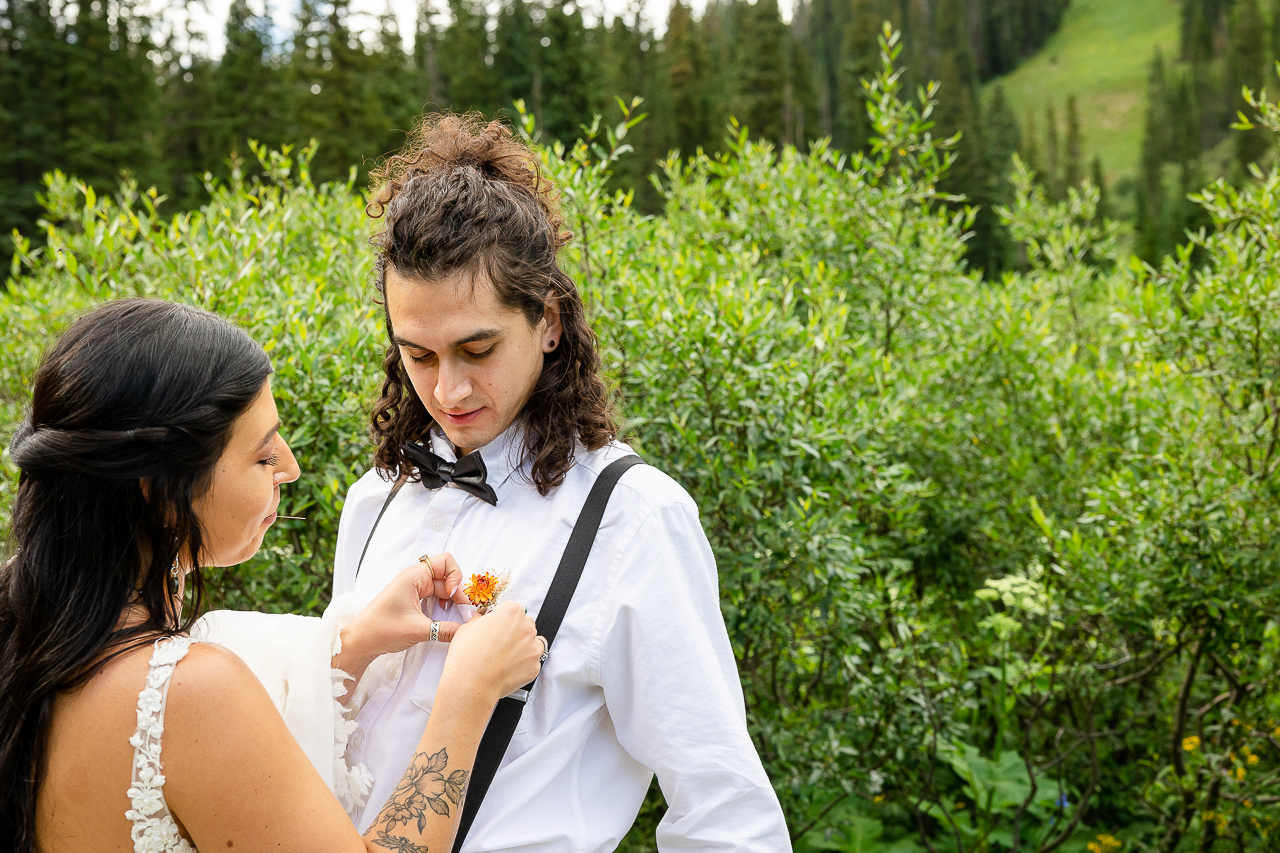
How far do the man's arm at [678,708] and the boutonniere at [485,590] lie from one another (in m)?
0.24

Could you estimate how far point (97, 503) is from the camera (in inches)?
52.9

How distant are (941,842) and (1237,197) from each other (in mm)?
3633

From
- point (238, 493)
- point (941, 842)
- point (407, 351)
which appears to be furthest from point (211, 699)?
point (941, 842)

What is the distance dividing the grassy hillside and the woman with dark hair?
77821 mm

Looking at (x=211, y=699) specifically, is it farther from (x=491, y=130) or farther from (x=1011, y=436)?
(x=1011, y=436)

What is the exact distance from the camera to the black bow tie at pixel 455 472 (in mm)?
1813

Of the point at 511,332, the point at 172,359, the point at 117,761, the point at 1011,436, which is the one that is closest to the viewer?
the point at 117,761

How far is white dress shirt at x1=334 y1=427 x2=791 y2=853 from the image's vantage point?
1.53 meters

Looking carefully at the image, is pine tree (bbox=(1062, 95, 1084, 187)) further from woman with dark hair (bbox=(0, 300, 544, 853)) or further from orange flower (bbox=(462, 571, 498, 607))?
woman with dark hair (bbox=(0, 300, 544, 853))

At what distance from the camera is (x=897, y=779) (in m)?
4.71

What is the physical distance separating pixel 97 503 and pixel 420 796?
0.67 m

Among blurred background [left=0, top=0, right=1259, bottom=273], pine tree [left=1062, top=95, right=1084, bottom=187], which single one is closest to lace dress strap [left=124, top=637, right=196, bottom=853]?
blurred background [left=0, top=0, right=1259, bottom=273]

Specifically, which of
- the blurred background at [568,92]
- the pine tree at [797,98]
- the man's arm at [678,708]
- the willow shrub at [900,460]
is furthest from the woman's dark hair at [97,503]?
the pine tree at [797,98]

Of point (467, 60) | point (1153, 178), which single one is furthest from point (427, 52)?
point (1153, 178)
